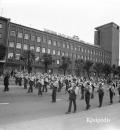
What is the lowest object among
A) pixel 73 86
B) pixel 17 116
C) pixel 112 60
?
pixel 17 116

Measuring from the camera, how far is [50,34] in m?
59.3

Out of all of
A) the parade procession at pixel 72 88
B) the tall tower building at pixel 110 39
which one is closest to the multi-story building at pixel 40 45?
the tall tower building at pixel 110 39

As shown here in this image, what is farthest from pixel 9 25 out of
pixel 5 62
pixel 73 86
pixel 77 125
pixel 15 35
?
pixel 77 125

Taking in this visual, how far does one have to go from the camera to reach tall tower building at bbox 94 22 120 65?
91188 millimetres

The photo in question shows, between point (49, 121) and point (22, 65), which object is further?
point (22, 65)

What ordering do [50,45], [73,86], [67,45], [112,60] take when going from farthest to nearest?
[112,60], [67,45], [50,45], [73,86]

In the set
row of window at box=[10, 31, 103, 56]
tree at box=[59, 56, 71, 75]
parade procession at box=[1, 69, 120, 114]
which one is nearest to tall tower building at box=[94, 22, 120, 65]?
row of window at box=[10, 31, 103, 56]

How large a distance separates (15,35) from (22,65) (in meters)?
9.06

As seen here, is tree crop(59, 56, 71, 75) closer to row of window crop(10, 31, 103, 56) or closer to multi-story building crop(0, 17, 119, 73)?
multi-story building crop(0, 17, 119, 73)

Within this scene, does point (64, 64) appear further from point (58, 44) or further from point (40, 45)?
point (58, 44)

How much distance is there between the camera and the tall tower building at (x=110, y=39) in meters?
91.2

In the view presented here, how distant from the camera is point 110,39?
300ft

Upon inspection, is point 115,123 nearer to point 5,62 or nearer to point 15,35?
point 5,62

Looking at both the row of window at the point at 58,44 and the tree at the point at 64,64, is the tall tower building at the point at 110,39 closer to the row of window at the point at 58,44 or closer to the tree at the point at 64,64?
the row of window at the point at 58,44
